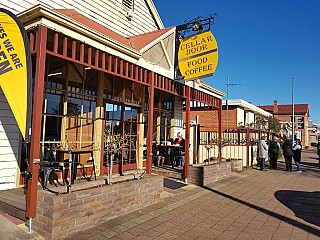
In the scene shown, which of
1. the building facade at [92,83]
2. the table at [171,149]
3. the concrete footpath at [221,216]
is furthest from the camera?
the table at [171,149]

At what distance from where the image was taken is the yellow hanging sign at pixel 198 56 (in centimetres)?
784

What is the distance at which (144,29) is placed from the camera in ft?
35.4

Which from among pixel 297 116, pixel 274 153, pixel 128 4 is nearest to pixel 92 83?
pixel 128 4

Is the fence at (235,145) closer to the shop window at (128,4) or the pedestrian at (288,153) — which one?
the pedestrian at (288,153)

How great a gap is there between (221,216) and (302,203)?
2.90 m

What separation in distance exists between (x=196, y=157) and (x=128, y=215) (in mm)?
5914

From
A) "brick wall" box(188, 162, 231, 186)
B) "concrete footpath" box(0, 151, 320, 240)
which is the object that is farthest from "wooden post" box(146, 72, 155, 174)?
"brick wall" box(188, 162, 231, 186)

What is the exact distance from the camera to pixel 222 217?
5414 mm

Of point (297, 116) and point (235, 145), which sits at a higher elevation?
point (297, 116)

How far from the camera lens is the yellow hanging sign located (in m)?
7.84

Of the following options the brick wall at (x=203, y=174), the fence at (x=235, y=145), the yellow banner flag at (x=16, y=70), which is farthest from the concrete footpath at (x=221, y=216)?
the fence at (x=235, y=145)

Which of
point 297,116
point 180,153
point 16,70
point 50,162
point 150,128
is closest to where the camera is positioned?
point 16,70

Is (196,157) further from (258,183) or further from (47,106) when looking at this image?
(47,106)

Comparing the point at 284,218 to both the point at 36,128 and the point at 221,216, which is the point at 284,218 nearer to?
the point at 221,216
